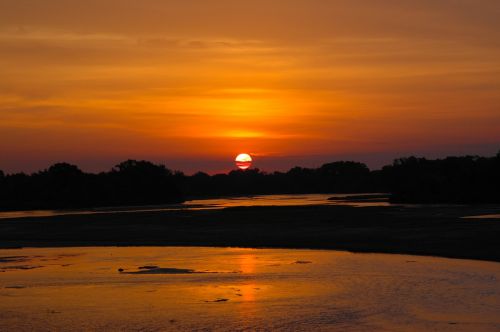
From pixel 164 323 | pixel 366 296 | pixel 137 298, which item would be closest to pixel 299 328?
pixel 164 323

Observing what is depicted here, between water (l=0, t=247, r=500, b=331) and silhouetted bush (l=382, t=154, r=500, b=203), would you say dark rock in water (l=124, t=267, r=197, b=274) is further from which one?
silhouetted bush (l=382, t=154, r=500, b=203)

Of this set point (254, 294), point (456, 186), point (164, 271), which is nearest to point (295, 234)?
point (164, 271)

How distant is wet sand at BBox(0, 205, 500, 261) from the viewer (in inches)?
1457

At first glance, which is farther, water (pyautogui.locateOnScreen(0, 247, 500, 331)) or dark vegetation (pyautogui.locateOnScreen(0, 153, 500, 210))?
dark vegetation (pyautogui.locateOnScreen(0, 153, 500, 210))

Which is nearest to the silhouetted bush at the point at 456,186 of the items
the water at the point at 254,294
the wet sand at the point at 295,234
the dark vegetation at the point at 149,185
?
the dark vegetation at the point at 149,185

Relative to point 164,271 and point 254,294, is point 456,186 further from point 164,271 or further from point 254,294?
point 254,294

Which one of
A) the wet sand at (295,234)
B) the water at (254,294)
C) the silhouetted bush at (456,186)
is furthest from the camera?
the silhouetted bush at (456,186)

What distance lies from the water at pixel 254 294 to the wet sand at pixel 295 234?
3.55 metres

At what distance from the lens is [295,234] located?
46250 mm

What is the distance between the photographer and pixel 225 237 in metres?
45.8

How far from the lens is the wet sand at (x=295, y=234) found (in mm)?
37000

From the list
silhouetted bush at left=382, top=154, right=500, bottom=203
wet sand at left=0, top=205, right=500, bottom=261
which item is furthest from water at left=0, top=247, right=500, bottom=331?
silhouetted bush at left=382, top=154, right=500, bottom=203

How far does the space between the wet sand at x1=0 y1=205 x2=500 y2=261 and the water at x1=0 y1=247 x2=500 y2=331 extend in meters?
3.55

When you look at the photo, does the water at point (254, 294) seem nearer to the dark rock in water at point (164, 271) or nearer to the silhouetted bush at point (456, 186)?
the dark rock in water at point (164, 271)
